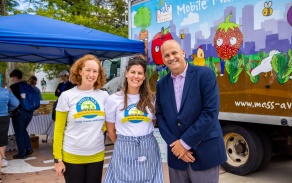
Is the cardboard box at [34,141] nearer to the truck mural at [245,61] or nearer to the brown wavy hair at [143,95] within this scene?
the truck mural at [245,61]

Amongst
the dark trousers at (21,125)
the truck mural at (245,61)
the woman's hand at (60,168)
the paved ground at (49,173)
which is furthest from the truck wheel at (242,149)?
the dark trousers at (21,125)

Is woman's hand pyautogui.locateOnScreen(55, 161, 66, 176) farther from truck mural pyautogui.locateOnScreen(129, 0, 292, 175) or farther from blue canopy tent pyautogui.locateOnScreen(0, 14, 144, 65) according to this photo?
blue canopy tent pyautogui.locateOnScreen(0, 14, 144, 65)

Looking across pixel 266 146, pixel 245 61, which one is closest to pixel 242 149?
pixel 266 146

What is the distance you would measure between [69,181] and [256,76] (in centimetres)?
272

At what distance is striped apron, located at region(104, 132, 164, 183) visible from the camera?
223cm

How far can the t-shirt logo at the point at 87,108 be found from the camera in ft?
7.88

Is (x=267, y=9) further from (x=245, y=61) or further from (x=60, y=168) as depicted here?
(x=60, y=168)

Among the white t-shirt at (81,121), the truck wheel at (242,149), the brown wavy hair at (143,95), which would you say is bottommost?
the truck wheel at (242,149)

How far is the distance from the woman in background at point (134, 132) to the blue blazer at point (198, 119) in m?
0.16

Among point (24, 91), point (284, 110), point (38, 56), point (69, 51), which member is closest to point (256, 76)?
point (284, 110)

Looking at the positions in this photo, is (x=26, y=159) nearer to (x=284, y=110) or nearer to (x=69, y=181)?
(x=69, y=181)

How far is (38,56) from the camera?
25.1 feet

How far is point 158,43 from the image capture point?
5.44 meters

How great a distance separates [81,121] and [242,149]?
3038 mm
